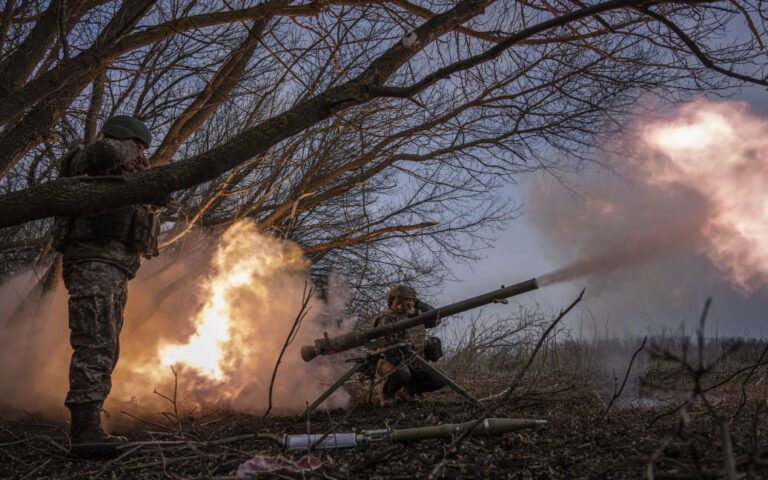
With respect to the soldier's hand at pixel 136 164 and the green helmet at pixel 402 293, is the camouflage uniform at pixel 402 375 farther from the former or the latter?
the soldier's hand at pixel 136 164

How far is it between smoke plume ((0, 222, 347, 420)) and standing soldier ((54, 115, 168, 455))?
109 inches

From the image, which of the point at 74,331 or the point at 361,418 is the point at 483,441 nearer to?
the point at 361,418

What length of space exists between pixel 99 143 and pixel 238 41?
3.43 m

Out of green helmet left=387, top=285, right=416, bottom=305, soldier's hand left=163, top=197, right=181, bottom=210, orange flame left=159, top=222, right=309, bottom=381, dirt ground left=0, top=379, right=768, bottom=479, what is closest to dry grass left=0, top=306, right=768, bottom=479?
dirt ground left=0, top=379, right=768, bottom=479

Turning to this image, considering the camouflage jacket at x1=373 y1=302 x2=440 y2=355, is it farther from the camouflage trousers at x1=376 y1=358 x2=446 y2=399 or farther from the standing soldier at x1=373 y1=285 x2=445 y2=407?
the camouflage trousers at x1=376 y1=358 x2=446 y2=399

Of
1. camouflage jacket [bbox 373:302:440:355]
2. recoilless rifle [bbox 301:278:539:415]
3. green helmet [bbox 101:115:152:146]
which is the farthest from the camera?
camouflage jacket [bbox 373:302:440:355]

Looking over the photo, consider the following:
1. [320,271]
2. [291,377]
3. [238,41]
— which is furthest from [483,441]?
[320,271]

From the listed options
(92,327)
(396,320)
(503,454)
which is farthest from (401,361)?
(92,327)

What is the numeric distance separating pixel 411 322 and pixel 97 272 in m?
2.83

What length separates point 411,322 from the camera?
602cm

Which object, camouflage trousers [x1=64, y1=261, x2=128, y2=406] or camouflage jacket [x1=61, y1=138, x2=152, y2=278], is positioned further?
camouflage jacket [x1=61, y1=138, x2=152, y2=278]

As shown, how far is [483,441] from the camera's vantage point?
14.7 feet

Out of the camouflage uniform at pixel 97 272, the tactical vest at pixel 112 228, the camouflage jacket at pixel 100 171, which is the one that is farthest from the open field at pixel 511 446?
the tactical vest at pixel 112 228

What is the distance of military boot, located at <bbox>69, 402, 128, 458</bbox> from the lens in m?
4.77
